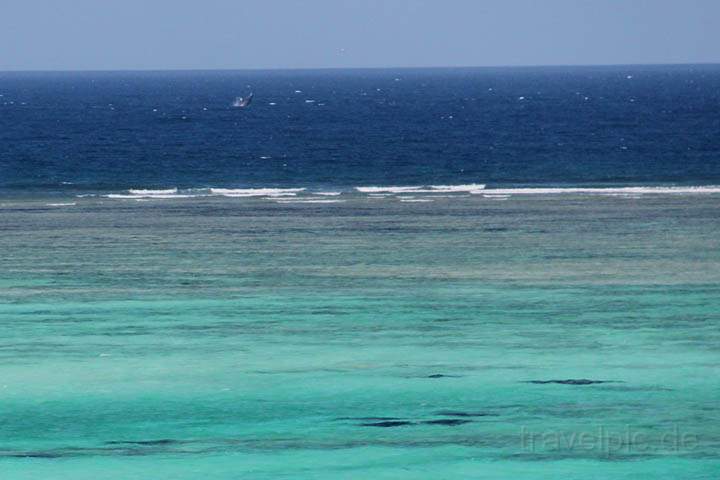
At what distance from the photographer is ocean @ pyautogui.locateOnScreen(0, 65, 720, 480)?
43.8ft

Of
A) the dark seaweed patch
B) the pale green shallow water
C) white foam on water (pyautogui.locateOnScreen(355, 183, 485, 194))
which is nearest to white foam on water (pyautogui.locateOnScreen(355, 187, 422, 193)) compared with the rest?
white foam on water (pyautogui.locateOnScreen(355, 183, 485, 194))

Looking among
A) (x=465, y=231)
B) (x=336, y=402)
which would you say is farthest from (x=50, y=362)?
(x=465, y=231)

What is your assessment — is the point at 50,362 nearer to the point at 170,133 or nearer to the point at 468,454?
the point at 468,454

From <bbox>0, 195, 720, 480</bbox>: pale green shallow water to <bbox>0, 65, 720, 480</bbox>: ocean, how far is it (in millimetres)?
44

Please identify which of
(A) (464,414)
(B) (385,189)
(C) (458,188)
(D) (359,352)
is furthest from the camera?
(B) (385,189)

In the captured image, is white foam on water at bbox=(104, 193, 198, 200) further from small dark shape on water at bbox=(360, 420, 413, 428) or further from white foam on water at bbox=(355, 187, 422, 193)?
small dark shape on water at bbox=(360, 420, 413, 428)

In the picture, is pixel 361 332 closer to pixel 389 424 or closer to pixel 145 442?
pixel 389 424

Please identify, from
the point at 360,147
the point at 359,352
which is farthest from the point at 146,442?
the point at 360,147

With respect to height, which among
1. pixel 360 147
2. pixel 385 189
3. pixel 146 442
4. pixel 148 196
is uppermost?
pixel 146 442

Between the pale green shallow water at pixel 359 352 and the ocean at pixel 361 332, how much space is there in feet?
0.14

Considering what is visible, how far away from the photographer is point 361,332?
1861 centimetres

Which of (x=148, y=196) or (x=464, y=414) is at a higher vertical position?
(x=464, y=414)

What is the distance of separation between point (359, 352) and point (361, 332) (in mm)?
1294

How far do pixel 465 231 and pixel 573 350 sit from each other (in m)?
12.5
